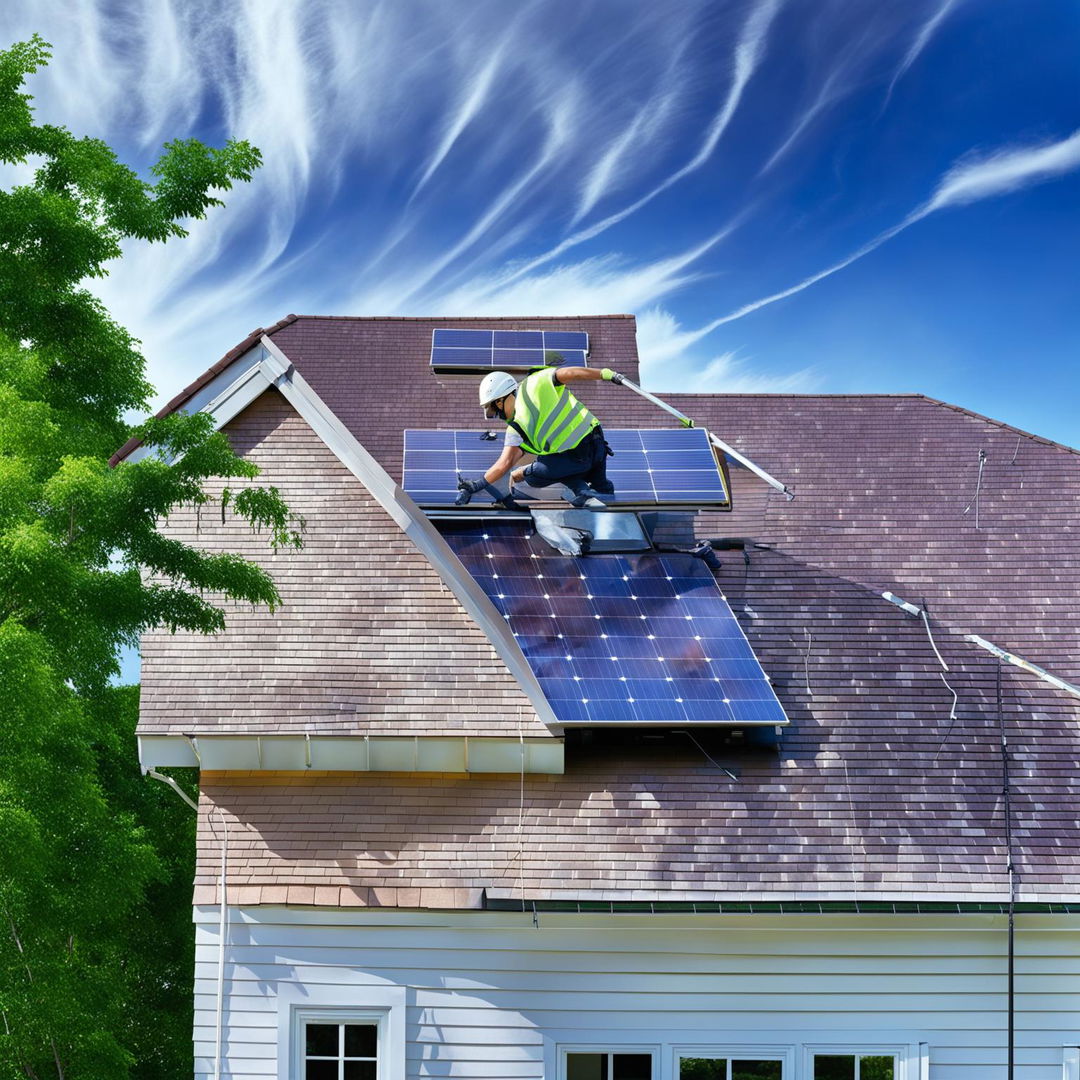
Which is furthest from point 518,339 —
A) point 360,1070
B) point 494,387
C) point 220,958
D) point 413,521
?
point 360,1070

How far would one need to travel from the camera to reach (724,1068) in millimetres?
11555

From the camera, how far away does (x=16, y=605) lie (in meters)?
10.4

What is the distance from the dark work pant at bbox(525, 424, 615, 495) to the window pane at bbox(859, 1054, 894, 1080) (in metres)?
6.54

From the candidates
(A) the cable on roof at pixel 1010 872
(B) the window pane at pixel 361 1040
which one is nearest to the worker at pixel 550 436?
(A) the cable on roof at pixel 1010 872

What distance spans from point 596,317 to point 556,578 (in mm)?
6569

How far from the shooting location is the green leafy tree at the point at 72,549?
398 inches

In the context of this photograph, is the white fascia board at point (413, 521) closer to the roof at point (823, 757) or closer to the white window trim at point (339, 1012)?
the roof at point (823, 757)

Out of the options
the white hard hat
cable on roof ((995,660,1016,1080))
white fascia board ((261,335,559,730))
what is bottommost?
cable on roof ((995,660,1016,1080))

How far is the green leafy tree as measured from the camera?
10.1 metres

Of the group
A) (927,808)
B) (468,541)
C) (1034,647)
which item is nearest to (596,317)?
(468,541)

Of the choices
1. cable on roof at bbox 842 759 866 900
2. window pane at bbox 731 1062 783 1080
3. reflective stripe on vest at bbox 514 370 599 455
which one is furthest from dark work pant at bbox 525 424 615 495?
window pane at bbox 731 1062 783 1080

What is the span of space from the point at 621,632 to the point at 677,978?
3.49m

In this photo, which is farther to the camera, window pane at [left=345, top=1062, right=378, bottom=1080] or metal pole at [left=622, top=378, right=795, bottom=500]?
metal pole at [left=622, top=378, right=795, bottom=500]

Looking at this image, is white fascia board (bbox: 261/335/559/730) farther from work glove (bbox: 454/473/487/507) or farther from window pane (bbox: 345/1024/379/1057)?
window pane (bbox: 345/1024/379/1057)
